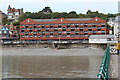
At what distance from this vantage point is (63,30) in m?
68.8

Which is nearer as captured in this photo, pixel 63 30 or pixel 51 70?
pixel 51 70

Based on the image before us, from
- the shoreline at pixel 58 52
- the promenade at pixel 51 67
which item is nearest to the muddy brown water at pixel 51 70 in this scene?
the promenade at pixel 51 67

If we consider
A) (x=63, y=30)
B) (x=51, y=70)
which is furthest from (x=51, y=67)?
(x=63, y=30)

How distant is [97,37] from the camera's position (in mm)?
54625

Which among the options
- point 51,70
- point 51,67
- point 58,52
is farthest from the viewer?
point 58,52

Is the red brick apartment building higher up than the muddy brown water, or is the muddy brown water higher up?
the red brick apartment building

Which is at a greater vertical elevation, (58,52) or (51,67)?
(51,67)

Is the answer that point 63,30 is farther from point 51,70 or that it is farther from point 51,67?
point 51,70

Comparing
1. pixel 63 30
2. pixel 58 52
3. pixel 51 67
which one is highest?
pixel 63 30

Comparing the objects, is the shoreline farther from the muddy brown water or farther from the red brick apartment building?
the red brick apartment building

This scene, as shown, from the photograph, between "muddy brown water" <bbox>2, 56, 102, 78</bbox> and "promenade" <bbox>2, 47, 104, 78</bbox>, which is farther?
"promenade" <bbox>2, 47, 104, 78</bbox>

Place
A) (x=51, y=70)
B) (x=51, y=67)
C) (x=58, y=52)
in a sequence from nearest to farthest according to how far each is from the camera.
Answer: (x=51, y=70) < (x=51, y=67) < (x=58, y=52)

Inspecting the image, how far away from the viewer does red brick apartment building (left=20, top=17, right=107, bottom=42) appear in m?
67.4

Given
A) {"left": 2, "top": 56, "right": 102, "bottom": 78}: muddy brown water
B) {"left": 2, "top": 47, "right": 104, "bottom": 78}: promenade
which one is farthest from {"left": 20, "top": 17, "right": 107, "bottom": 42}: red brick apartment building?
{"left": 2, "top": 56, "right": 102, "bottom": 78}: muddy brown water
